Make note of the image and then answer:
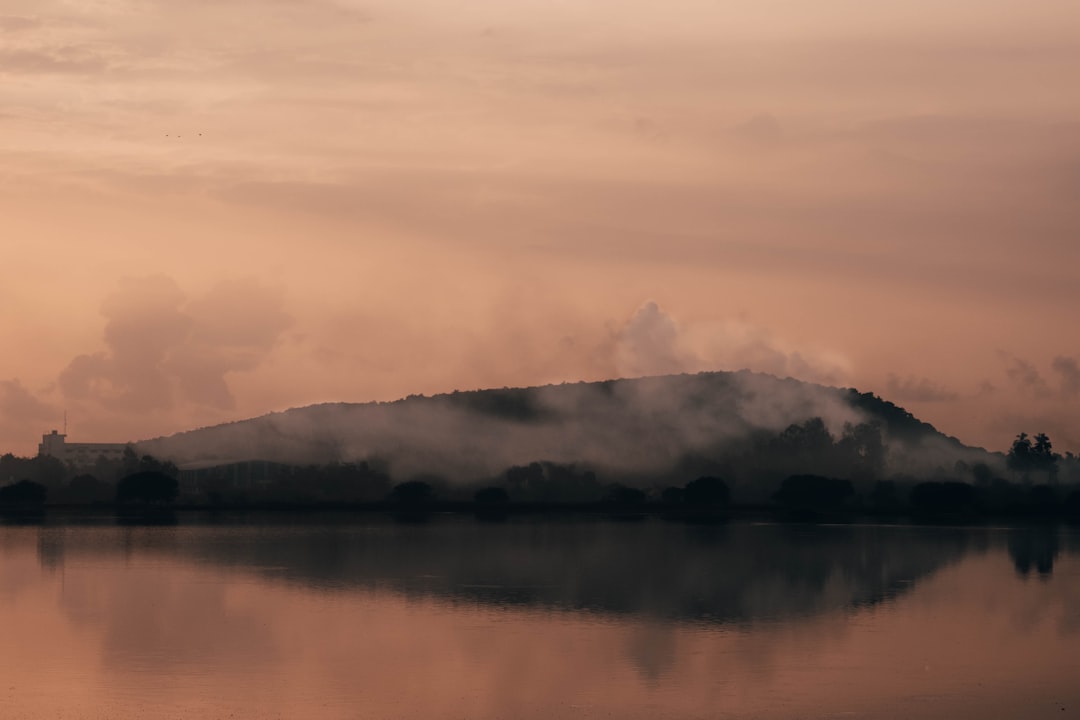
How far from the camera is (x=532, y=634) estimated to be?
216 ft

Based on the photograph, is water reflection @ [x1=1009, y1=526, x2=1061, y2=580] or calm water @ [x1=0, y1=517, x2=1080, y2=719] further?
water reflection @ [x1=1009, y1=526, x2=1061, y2=580]

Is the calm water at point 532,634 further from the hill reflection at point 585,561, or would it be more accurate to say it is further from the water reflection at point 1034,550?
the water reflection at point 1034,550

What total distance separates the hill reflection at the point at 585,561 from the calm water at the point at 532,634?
1.64 feet

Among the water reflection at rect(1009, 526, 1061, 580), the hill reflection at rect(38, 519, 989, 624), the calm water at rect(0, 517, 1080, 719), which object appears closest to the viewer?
the calm water at rect(0, 517, 1080, 719)

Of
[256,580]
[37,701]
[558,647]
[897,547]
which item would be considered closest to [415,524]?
[897,547]

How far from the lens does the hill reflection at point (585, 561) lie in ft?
271

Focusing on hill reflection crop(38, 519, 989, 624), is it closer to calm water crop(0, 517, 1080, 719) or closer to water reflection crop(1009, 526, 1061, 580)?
calm water crop(0, 517, 1080, 719)

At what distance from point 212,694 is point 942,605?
45885mm

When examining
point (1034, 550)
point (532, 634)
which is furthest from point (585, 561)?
point (1034, 550)

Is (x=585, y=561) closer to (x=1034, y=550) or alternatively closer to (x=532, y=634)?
(x=532, y=634)

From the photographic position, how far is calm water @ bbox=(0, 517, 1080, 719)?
48906mm

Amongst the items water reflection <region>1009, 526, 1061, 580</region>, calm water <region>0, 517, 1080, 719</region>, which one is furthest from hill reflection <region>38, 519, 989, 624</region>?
water reflection <region>1009, 526, 1061, 580</region>

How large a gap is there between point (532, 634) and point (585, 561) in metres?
47.6

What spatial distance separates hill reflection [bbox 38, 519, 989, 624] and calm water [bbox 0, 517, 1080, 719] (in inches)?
19.7
